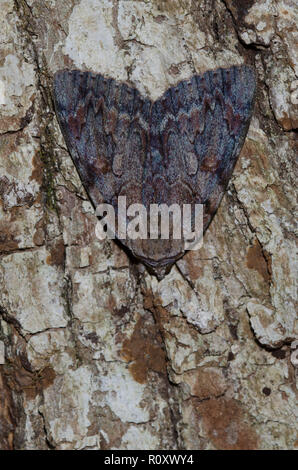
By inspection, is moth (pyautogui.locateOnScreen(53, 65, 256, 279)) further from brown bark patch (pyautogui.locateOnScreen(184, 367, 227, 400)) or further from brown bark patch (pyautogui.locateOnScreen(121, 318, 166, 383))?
brown bark patch (pyautogui.locateOnScreen(184, 367, 227, 400))

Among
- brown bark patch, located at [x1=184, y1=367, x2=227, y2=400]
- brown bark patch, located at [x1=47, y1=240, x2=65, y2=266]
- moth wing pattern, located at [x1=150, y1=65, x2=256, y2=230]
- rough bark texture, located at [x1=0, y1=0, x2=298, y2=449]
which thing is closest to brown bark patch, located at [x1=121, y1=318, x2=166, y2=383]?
rough bark texture, located at [x1=0, y1=0, x2=298, y2=449]

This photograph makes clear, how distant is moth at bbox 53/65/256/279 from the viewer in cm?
223

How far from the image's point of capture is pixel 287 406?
Result: 2.16 meters

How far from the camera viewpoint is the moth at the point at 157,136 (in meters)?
2.23

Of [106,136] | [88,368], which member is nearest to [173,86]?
[106,136]

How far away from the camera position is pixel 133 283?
2.24 m

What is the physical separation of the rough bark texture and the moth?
0.21ft

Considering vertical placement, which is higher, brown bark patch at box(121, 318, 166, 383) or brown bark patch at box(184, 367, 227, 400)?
brown bark patch at box(121, 318, 166, 383)

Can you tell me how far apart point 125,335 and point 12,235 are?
666mm

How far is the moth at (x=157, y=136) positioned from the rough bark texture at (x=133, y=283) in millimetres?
65

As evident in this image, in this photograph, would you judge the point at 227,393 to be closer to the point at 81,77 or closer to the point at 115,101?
the point at 115,101

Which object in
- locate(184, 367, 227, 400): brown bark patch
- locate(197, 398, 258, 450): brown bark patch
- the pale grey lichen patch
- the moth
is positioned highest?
the moth

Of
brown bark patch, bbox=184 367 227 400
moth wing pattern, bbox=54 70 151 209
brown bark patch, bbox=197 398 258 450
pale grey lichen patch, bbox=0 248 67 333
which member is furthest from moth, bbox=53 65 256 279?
brown bark patch, bbox=197 398 258 450

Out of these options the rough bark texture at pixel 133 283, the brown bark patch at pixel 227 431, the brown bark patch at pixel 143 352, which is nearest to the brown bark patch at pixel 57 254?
the rough bark texture at pixel 133 283
